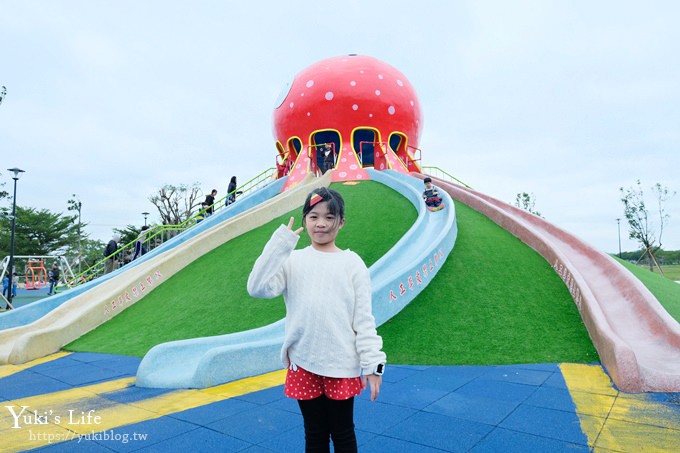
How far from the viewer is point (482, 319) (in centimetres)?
694

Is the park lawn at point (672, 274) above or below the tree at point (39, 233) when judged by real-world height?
below

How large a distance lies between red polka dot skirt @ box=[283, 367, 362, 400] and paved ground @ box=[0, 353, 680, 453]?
55.0 inches

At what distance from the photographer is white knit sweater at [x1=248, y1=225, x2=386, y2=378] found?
2129 millimetres

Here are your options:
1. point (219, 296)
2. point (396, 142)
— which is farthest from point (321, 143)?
point (219, 296)

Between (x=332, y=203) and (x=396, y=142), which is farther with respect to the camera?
(x=396, y=142)

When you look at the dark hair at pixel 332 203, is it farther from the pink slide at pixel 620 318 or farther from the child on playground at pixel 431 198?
the child on playground at pixel 431 198

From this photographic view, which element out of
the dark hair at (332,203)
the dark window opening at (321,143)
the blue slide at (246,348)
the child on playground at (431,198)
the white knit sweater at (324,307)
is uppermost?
the dark window opening at (321,143)

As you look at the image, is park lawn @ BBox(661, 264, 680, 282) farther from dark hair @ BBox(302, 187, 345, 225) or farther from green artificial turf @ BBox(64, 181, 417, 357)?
dark hair @ BBox(302, 187, 345, 225)

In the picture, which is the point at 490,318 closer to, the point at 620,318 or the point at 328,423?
the point at 620,318

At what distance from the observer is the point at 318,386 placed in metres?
2.17

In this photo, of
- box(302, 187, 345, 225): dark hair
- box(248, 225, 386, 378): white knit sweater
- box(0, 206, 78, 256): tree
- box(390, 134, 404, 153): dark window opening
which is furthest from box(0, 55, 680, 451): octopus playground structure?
box(0, 206, 78, 256): tree

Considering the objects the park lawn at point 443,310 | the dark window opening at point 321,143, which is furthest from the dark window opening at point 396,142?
the park lawn at point 443,310

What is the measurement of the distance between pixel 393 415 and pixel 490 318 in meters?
3.62

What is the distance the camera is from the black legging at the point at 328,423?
7.04 ft
